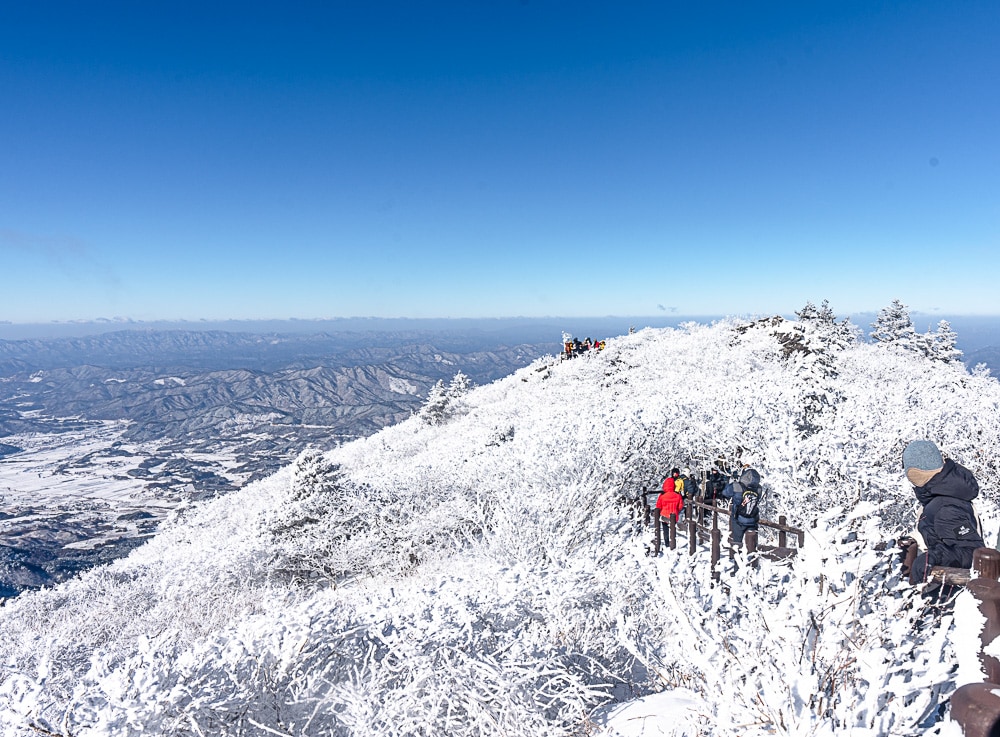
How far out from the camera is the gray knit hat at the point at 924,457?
4.53m

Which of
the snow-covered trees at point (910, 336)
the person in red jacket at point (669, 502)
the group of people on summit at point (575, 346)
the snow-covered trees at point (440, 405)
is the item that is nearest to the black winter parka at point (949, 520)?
the person in red jacket at point (669, 502)

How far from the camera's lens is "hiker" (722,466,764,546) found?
944 centimetres

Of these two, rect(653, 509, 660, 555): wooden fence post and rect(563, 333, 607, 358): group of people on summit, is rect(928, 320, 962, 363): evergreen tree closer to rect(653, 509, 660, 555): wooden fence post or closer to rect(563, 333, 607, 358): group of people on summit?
rect(563, 333, 607, 358): group of people on summit

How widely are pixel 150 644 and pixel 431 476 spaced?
18.3 metres

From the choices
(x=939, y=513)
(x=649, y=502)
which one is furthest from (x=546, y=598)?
(x=649, y=502)

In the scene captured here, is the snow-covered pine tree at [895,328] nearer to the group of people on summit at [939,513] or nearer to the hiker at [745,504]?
the hiker at [745,504]

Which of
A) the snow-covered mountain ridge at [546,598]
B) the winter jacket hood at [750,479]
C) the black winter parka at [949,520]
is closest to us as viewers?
the snow-covered mountain ridge at [546,598]

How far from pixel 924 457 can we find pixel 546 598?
181 inches

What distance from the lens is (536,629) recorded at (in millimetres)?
6520

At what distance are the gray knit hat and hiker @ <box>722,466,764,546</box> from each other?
4980mm

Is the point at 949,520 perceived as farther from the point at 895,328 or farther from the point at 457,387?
the point at 895,328

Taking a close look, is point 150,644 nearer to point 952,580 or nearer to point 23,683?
point 23,683

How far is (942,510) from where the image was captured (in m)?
4.41

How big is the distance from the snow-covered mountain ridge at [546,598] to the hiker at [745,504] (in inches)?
77.4
